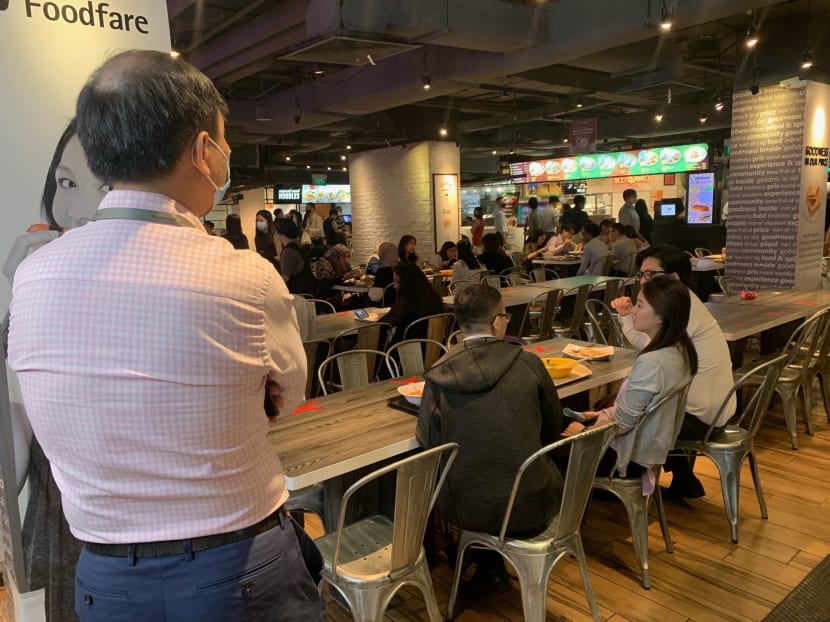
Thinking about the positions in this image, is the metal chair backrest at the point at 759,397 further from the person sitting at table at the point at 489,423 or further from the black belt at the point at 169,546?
the black belt at the point at 169,546

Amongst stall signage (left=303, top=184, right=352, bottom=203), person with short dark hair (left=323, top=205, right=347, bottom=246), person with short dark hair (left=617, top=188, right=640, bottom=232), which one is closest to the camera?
person with short dark hair (left=617, top=188, right=640, bottom=232)

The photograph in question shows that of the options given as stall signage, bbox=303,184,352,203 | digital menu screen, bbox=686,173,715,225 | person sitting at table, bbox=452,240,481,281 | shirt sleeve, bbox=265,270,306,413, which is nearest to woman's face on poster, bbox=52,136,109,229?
shirt sleeve, bbox=265,270,306,413

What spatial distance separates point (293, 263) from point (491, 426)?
431 cm

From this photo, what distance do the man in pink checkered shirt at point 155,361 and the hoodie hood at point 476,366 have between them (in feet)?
3.86

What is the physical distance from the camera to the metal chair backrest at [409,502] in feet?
6.00

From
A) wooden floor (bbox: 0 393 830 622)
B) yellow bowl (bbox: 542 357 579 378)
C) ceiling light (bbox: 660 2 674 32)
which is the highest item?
ceiling light (bbox: 660 2 674 32)

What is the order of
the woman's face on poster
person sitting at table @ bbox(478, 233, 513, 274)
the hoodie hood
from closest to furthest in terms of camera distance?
the woman's face on poster, the hoodie hood, person sitting at table @ bbox(478, 233, 513, 274)

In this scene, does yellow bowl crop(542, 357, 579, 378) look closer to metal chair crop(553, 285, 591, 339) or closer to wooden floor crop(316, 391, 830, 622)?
wooden floor crop(316, 391, 830, 622)

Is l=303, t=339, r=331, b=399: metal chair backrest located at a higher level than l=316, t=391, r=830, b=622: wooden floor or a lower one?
higher

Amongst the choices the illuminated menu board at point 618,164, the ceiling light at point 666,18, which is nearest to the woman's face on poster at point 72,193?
the ceiling light at point 666,18

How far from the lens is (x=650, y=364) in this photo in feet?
8.40

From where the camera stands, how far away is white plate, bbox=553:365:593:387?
2771mm

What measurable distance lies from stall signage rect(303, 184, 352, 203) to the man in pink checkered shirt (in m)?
18.5

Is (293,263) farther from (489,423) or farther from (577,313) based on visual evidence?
(489,423)
